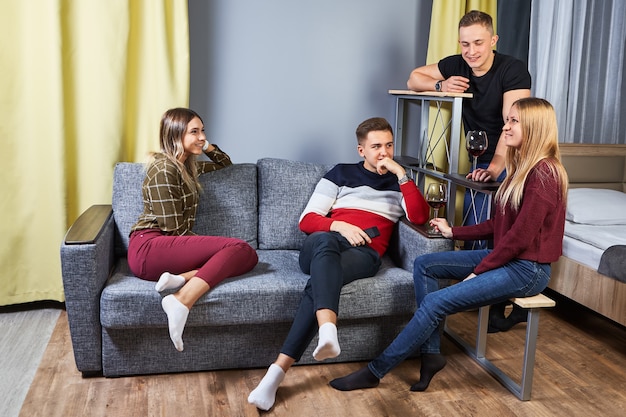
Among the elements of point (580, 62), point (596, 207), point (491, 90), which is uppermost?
point (580, 62)

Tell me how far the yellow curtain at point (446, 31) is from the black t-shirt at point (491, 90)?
34 centimetres

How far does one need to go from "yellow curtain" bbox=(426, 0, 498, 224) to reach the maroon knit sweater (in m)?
1.10

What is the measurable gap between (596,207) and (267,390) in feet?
6.65

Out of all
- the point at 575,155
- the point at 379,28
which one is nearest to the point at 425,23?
the point at 379,28

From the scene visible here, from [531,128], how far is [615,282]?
2.91ft

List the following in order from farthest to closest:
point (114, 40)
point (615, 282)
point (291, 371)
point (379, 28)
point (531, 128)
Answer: point (379, 28) → point (114, 40) → point (615, 282) → point (291, 371) → point (531, 128)

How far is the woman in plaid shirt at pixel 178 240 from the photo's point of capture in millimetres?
2426

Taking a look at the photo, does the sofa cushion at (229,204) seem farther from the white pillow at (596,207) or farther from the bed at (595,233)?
the white pillow at (596,207)

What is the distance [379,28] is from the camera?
354cm

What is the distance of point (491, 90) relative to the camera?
10.0 ft

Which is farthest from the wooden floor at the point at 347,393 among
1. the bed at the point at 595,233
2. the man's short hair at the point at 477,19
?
the man's short hair at the point at 477,19

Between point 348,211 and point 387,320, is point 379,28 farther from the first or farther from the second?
point 387,320

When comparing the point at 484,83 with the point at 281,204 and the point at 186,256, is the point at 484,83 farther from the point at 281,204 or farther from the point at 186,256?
the point at 186,256

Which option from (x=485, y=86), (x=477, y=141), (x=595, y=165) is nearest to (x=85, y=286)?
(x=477, y=141)
